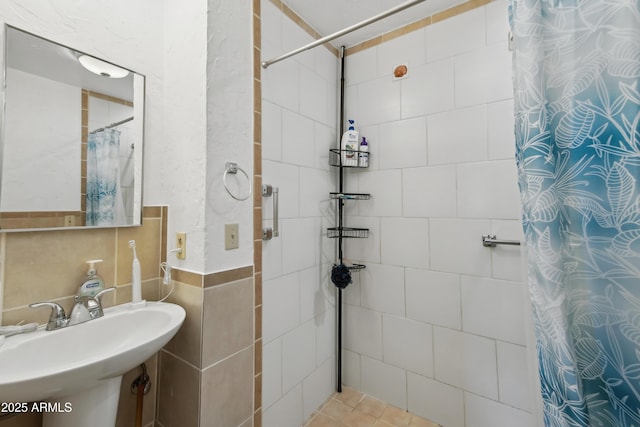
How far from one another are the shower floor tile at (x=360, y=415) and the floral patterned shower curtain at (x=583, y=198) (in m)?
1.15


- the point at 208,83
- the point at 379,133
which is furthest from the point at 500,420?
the point at 208,83

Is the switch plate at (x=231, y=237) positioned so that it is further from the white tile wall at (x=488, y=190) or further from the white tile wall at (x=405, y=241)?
the white tile wall at (x=488, y=190)

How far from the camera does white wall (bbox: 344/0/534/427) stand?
53.1 inches

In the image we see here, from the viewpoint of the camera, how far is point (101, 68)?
1046mm

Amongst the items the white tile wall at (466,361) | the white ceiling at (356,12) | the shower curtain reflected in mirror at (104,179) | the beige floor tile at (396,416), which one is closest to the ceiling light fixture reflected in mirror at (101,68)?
the shower curtain reflected in mirror at (104,179)


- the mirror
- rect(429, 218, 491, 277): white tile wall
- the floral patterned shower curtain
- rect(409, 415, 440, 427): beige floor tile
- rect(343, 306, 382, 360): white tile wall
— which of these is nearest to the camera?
the floral patterned shower curtain

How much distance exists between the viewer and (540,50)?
681mm

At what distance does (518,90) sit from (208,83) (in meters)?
1.07

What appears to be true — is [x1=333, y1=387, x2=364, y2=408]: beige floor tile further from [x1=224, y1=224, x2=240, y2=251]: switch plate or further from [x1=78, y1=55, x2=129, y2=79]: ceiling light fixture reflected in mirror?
[x1=78, y1=55, x2=129, y2=79]: ceiling light fixture reflected in mirror

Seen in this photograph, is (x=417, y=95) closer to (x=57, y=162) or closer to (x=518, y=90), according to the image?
(x=518, y=90)

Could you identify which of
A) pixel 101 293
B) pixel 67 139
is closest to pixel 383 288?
pixel 101 293

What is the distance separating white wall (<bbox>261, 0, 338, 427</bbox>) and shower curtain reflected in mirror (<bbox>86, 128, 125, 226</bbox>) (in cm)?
61

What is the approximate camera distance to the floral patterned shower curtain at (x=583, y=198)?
574mm

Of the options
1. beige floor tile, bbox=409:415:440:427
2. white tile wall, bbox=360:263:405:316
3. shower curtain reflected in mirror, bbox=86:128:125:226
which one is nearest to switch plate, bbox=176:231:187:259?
shower curtain reflected in mirror, bbox=86:128:125:226
